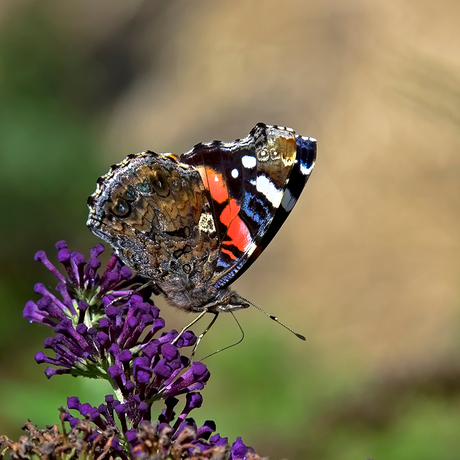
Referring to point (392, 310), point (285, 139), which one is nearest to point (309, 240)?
point (392, 310)

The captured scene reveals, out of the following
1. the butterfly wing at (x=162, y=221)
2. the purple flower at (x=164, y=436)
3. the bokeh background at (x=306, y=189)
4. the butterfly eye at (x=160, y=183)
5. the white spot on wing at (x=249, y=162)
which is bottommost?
the purple flower at (x=164, y=436)

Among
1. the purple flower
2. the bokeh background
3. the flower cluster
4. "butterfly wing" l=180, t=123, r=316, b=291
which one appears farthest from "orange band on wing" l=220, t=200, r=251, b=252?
the bokeh background

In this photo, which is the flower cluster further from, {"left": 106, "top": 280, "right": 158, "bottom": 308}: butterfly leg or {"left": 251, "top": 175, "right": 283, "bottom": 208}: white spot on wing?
{"left": 251, "top": 175, "right": 283, "bottom": 208}: white spot on wing

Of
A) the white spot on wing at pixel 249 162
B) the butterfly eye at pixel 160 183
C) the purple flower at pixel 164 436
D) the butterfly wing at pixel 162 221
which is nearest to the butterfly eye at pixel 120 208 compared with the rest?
the butterfly wing at pixel 162 221

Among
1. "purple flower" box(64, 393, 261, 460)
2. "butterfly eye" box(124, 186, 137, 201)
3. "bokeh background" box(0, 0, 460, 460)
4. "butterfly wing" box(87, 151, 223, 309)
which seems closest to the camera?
"purple flower" box(64, 393, 261, 460)

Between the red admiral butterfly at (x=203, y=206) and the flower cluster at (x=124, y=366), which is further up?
the red admiral butterfly at (x=203, y=206)

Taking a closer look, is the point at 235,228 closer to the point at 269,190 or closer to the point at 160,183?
the point at 269,190

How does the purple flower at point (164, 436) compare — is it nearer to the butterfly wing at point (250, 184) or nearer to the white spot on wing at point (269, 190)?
the butterfly wing at point (250, 184)

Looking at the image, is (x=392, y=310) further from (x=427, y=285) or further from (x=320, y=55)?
(x=320, y=55)
